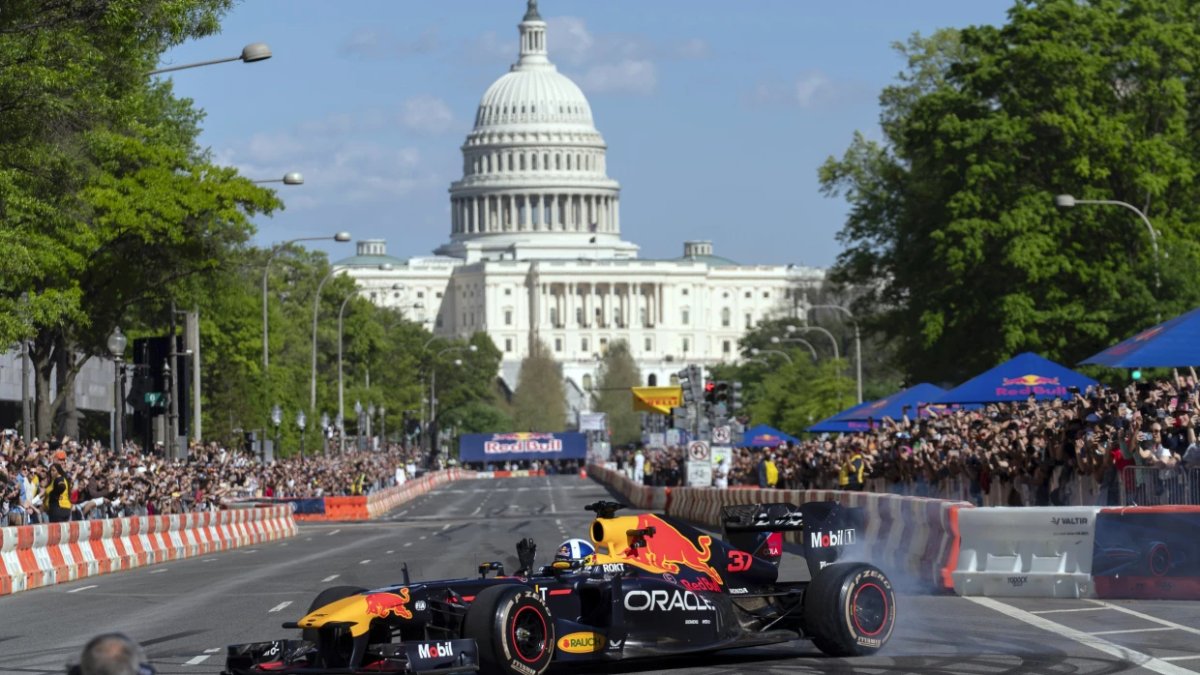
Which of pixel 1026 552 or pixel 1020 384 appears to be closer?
pixel 1026 552

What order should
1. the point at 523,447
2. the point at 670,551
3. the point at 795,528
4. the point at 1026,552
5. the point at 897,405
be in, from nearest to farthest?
the point at 670,551
the point at 795,528
the point at 1026,552
the point at 897,405
the point at 523,447

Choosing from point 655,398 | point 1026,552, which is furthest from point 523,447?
point 1026,552

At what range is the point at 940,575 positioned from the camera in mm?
20375

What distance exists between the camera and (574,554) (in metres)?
13.4

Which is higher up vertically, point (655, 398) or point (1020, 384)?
point (655, 398)

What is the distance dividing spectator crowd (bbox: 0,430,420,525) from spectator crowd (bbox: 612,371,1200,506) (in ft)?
42.1

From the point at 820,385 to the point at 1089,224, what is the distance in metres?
38.0

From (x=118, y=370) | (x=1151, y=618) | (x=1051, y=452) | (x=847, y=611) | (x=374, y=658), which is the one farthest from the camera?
(x=118, y=370)

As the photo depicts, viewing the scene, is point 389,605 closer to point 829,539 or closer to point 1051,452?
point 829,539

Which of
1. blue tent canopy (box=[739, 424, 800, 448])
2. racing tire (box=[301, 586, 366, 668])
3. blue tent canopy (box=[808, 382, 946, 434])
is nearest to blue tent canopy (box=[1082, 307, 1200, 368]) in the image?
racing tire (box=[301, 586, 366, 668])

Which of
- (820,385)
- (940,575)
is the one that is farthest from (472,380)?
(940,575)

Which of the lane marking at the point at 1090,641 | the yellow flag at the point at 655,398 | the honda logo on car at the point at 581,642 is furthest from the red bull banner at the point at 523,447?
the honda logo on car at the point at 581,642

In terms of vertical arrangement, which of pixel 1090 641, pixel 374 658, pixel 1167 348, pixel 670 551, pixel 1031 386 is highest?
pixel 1167 348

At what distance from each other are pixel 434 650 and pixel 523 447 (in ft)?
478
